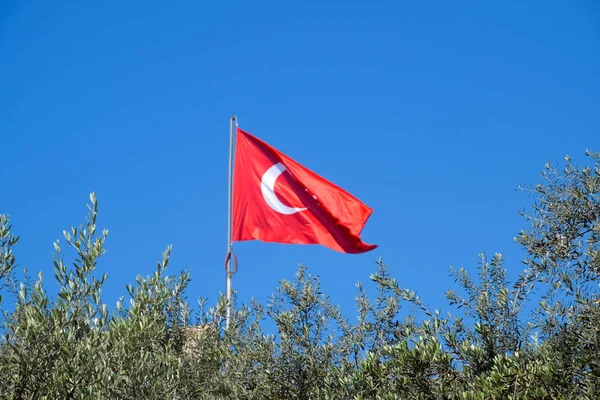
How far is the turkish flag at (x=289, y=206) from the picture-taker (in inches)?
698

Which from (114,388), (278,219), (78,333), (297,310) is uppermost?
(278,219)

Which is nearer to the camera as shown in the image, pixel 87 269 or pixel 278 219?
pixel 87 269

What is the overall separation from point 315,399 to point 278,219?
748 centimetres

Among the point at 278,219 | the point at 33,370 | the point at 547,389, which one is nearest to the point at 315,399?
the point at 547,389

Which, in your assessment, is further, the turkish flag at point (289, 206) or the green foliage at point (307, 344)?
the turkish flag at point (289, 206)

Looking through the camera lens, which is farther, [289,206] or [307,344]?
[289,206]

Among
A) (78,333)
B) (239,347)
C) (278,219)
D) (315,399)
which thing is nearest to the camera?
(78,333)

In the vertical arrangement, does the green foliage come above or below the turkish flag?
below

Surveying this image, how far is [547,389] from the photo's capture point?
9.19m

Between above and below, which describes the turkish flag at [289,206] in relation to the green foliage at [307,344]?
above

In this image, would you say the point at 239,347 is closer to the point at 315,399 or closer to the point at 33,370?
the point at 315,399

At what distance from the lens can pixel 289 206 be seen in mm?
18000

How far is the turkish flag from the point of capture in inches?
698

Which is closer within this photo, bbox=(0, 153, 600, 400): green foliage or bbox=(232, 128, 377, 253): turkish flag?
bbox=(0, 153, 600, 400): green foliage
